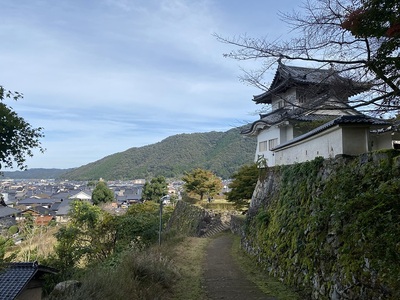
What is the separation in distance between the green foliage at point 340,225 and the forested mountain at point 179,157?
6271 centimetres

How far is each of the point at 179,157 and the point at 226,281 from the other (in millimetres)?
92608

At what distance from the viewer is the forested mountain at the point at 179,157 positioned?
7881 centimetres

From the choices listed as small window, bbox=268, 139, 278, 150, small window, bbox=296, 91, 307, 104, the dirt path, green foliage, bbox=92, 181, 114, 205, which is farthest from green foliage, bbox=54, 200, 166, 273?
green foliage, bbox=92, 181, 114, 205

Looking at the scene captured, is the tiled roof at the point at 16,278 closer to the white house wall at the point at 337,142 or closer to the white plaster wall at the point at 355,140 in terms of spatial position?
the white house wall at the point at 337,142

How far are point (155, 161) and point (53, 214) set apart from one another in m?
56.8

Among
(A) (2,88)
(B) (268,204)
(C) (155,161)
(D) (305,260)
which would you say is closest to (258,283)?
(D) (305,260)

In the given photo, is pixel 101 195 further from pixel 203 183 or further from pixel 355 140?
pixel 355 140

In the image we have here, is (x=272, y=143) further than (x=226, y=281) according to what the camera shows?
Yes

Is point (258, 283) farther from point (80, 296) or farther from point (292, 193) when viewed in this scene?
point (80, 296)

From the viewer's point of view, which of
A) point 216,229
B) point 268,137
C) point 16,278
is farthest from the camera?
point 216,229

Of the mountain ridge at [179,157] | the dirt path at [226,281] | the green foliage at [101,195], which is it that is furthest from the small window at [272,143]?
the mountain ridge at [179,157]

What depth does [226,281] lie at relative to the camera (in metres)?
7.68

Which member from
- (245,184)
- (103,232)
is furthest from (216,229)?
(103,232)

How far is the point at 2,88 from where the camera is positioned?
20.4 feet
